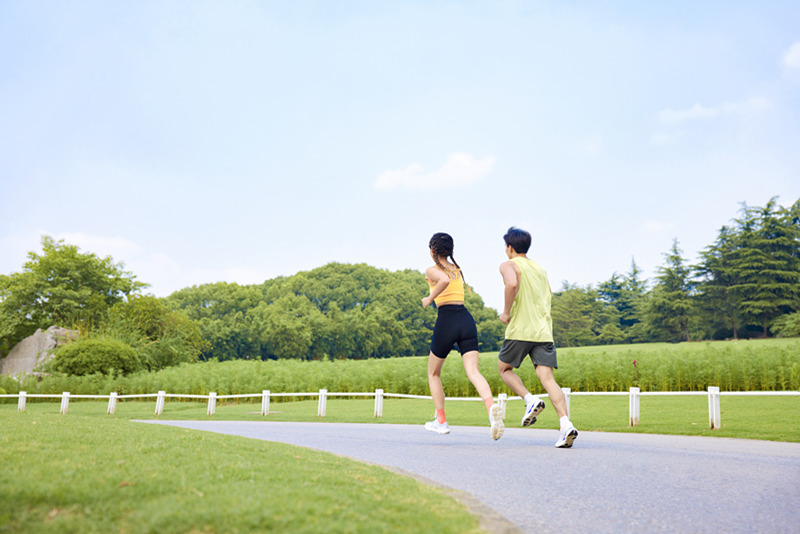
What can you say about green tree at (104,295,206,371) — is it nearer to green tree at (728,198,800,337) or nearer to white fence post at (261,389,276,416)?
white fence post at (261,389,276,416)

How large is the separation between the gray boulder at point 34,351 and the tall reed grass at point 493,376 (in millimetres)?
3771

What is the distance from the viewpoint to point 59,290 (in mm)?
39438

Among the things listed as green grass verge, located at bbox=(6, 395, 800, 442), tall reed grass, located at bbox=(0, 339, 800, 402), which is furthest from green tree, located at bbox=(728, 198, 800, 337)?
green grass verge, located at bbox=(6, 395, 800, 442)

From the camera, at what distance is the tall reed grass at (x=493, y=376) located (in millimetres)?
16984

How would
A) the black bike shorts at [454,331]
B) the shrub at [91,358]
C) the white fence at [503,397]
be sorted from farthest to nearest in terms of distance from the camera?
the shrub at [91,358] < the white fence at [503,397] < the black bike shorts at [454,331]

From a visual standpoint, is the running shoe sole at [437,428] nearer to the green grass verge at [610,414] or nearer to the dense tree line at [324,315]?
the green grass verge at [610,414]

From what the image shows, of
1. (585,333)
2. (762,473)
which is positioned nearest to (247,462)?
(762,473)

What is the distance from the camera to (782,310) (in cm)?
4300

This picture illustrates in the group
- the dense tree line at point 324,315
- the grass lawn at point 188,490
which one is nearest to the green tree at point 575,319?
the dense tree line at point 324,315

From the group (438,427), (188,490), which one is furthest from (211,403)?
(188,490)

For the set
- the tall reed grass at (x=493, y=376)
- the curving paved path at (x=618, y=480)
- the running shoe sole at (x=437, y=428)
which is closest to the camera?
the curving paved path at (x=618, y=480)

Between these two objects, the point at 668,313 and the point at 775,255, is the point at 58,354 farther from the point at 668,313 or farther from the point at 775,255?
the point at 775,255

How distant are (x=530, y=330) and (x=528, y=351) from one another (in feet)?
0.80

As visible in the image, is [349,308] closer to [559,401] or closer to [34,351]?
[34,351]
